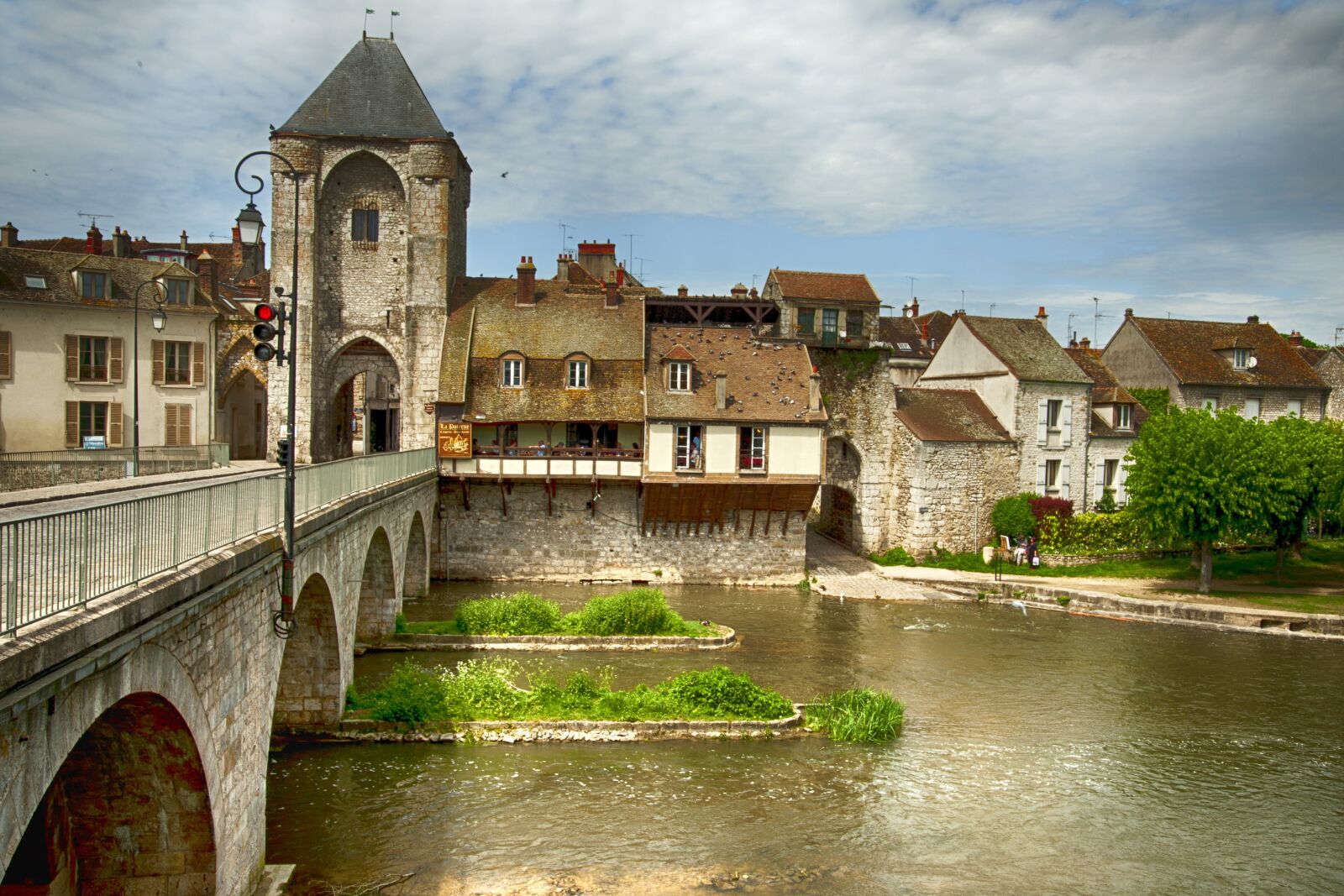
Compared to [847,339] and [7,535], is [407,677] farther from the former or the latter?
[847,339]

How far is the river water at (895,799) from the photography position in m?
12.5

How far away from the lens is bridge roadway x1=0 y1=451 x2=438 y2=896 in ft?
19.4

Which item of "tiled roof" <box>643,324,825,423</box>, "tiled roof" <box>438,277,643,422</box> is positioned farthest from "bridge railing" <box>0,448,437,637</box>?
"tiled roof" <box>643,324,825,423</box>

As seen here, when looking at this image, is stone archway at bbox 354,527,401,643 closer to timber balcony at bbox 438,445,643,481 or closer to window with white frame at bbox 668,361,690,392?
timber balcony at bbox 438,445,643,481

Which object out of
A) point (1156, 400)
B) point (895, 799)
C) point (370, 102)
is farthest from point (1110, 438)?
point (370, 102)

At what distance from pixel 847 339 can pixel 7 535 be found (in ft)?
101

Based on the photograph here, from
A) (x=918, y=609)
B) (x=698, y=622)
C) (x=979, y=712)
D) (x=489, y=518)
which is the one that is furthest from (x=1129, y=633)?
(x=489, y=518)

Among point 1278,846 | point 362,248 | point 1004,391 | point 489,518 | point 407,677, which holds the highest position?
point 362,248

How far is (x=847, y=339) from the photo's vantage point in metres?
34.4

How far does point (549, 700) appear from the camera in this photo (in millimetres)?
17688

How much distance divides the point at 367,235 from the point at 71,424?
10717mm

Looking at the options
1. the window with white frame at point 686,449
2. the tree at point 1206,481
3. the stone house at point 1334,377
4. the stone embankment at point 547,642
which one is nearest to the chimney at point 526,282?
the window with white frame at point 686,449

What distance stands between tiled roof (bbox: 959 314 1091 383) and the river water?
622 inches

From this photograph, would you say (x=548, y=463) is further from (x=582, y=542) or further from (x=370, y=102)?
(x=370, y=102)
